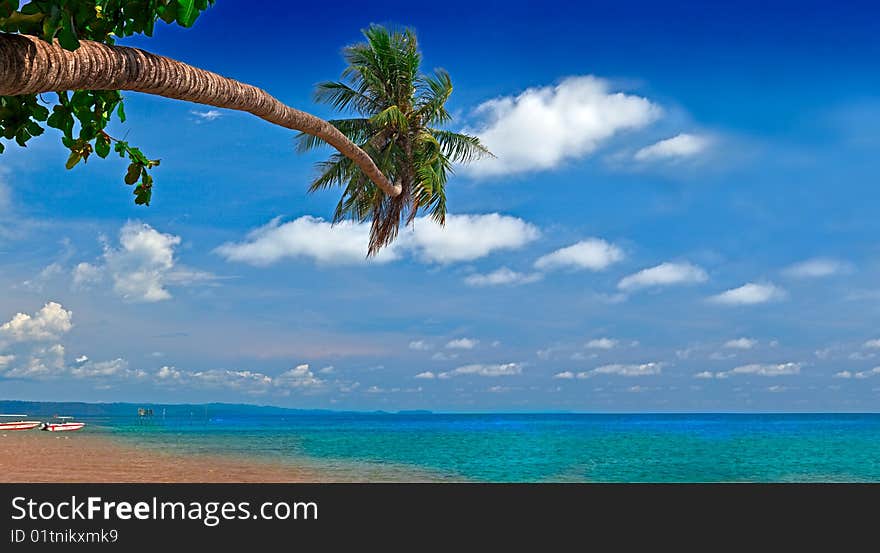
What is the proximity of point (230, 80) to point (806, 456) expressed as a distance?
3961cm

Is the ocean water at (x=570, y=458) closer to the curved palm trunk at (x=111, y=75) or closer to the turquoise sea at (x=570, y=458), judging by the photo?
the turquoise sea at (x=570, y=458)

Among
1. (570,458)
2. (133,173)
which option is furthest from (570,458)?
(133,173)

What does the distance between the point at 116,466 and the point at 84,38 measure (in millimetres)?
22556

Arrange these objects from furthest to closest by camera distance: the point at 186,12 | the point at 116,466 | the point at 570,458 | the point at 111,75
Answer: the point at 570,458
the point at 116,466
the point at 111,75
the point at 186,12

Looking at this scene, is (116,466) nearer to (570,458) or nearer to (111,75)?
(570,458)

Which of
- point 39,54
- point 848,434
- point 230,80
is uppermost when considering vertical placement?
point 230,80
